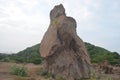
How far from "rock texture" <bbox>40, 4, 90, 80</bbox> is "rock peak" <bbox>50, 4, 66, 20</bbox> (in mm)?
439

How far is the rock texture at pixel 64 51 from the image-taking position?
19812mm

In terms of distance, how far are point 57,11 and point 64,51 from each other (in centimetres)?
285

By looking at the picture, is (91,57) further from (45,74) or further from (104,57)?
(45,74)

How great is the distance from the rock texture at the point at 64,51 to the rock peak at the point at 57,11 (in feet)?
1.44

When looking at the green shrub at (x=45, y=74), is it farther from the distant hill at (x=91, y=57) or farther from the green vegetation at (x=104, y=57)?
the green vegetation at (x=104, y=57)

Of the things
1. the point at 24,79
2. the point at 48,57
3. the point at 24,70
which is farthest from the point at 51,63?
the point at 24,79

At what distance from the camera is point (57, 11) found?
2172 centimetres

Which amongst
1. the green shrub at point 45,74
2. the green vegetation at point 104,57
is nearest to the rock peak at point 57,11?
the green shrub at point 45,74

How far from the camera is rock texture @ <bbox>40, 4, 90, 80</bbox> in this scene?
19.8 meters

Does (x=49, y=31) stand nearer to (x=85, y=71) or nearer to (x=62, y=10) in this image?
(x=62, y=10)

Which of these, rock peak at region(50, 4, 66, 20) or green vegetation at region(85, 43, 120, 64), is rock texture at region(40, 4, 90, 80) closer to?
rock peak at region(50, 4, 66, 20)

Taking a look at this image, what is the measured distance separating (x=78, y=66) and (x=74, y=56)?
63 cm

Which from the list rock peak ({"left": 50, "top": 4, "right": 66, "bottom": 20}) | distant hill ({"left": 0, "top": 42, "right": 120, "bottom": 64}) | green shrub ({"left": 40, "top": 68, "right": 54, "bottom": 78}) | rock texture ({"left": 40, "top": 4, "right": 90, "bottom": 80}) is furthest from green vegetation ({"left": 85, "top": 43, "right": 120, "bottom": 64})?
green shrub ({"left": 40, "top": 68, "right": 54, "bottom": 78})

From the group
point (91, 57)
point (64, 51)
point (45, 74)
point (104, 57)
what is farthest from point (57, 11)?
point (91, 57)
